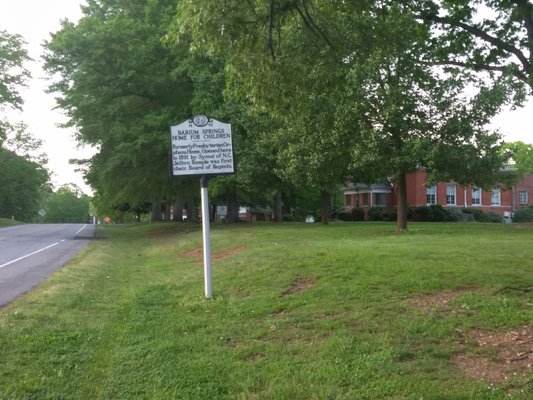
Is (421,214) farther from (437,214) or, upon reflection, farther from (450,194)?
(450,194)

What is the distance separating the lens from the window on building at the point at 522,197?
63438 millimetres

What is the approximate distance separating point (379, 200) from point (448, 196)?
24.1 feet

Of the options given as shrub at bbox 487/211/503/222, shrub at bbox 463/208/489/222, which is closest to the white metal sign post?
shrub at bbox 463/208/489/222

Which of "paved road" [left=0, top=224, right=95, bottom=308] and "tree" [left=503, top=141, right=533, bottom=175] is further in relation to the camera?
"tree" [left=503, top=141, right=533, bottom=175]

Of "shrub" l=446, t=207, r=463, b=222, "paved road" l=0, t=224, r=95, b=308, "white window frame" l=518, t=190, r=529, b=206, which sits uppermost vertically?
"white window frame" l=518, t=190, r=529, b=206

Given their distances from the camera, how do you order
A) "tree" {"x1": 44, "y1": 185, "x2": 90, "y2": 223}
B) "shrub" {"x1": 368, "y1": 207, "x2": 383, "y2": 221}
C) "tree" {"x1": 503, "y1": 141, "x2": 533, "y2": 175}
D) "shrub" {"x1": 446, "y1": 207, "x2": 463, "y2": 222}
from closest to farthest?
1. "shrub" {"x1": 446, "y1": 207, "x2": 463, "y2": 222}
2. "shrub" {"x1": 368, "y1": 207, "x2": 383, "y2": 221}
3. "tree" {"x1": 503, "y1": 141, "x2": 533, "y2": 175}
4. "tree" {"x1": 44, "y1": 185, "x2": 90, "y2": 223}

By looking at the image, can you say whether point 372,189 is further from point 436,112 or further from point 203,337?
point 203,337

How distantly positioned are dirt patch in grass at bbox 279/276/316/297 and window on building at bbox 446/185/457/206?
52449 millimetres

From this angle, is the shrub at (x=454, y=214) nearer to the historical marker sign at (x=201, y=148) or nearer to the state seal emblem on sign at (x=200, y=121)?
the historical marker sign at (x=201, y=148)

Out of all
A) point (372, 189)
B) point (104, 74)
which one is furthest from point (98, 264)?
point (372, 189)

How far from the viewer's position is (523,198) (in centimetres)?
6366

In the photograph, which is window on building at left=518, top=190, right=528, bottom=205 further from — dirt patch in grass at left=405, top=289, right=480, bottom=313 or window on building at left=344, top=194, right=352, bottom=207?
dirt patch in grass at left=405, top=289, right=480, bottom=313

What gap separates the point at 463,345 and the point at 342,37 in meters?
5.69

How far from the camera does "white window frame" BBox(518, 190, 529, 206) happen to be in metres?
63.4
